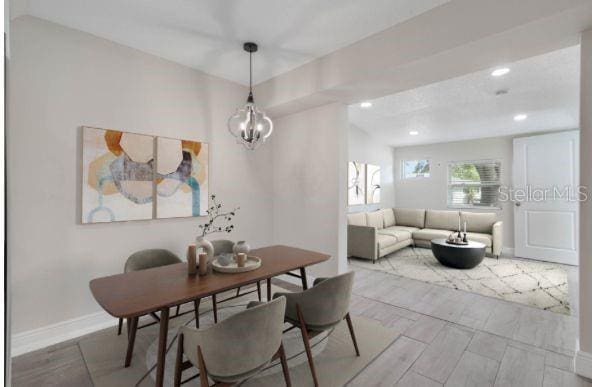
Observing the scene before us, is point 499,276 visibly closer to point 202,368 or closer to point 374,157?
point 374,157

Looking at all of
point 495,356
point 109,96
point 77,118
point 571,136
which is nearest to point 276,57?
point 109,96

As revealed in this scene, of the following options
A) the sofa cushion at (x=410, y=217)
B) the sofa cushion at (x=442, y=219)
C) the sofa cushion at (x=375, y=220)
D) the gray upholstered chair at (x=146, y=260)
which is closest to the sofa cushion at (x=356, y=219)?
the sofa cushion at (x=375, y=220)

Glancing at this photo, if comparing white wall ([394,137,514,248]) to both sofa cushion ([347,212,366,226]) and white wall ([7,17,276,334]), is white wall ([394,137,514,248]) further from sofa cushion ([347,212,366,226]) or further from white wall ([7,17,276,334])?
white wall ([7,17,276,334])

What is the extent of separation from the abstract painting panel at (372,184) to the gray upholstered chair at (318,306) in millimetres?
4517

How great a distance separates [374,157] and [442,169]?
5.18 ft

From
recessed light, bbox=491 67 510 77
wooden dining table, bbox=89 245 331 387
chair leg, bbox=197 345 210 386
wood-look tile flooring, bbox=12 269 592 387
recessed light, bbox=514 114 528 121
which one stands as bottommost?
wood-look tile flooring, bbox=12 269 592 387

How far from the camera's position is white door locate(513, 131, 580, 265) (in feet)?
15.2

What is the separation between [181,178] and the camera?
3.09 m

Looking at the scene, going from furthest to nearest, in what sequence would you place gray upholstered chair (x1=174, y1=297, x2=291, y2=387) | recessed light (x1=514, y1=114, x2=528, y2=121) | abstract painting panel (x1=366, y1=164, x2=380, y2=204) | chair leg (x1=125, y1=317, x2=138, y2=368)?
abstract painting panel (x1=366, y1=164, x2=380, y2=204) < recessed light (x1=514, y1=114, x2=528, y2=121) < chair leg (x1=125, y1=317, x2=138, y2=368) < gray upholstered chair (x1=174, y1=297, x2=291, y2=387)

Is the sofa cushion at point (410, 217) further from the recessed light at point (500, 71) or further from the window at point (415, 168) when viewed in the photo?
the recessed light at point (500, 71)

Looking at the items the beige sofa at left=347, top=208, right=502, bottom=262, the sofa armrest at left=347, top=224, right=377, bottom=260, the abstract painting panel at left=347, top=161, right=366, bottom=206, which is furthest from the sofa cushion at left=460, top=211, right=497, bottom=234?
the sofa armrest at left=347, top=224, right=377, bottom=260

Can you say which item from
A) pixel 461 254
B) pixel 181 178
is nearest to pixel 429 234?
pixel 461 254

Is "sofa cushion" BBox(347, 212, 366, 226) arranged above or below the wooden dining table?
A: above

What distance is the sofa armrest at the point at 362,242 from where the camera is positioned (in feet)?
15.9
